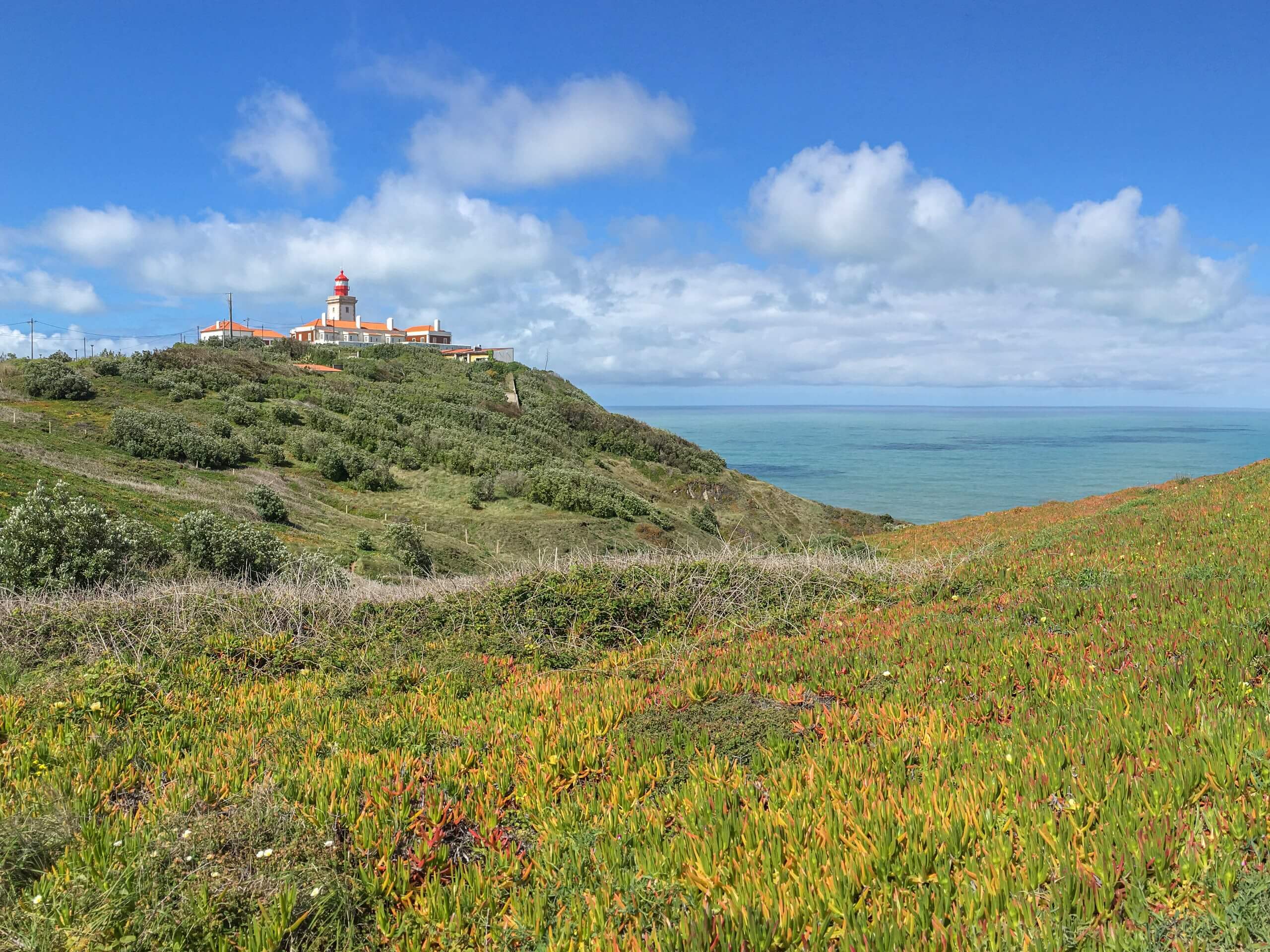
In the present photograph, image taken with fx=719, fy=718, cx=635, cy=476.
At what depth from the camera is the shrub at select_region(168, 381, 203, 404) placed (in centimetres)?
3809

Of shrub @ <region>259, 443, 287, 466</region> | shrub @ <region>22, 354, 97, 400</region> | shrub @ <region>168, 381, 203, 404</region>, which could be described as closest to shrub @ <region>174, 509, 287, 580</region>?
shrub @ <region>259, 443, 287, 466</region>

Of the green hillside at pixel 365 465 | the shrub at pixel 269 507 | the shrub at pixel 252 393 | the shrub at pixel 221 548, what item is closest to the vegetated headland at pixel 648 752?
the shrub at pixel 221 548

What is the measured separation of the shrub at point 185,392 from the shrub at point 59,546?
1187 inches

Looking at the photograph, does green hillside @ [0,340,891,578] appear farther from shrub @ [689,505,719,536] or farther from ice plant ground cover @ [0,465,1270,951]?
ice plant ground cover @ [0,465,1270,951]

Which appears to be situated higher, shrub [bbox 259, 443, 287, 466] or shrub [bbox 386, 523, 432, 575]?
shrub [bbox 259, 443, 287, 466]

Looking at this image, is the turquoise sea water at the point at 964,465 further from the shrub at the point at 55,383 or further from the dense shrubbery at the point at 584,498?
the shrub at the point at 55,383

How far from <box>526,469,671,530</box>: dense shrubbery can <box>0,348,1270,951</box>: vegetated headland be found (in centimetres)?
2286

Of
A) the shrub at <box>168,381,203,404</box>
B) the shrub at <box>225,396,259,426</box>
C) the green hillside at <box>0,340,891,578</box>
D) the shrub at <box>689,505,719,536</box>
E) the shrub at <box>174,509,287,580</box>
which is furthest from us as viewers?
the shrub at <box>689,505,719,536</box>

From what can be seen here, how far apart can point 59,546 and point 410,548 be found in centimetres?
1082

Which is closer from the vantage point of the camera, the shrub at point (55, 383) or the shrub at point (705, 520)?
the shrub at point (55, 383)

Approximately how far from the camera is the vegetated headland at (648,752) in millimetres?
2742

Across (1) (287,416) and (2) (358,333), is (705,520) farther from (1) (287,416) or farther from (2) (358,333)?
(2) (358,333)

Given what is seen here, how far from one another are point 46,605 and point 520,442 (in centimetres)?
4155

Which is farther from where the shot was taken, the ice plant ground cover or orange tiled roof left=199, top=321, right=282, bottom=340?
orange tiled roof left=199, top=321, right=282, bottom=340
